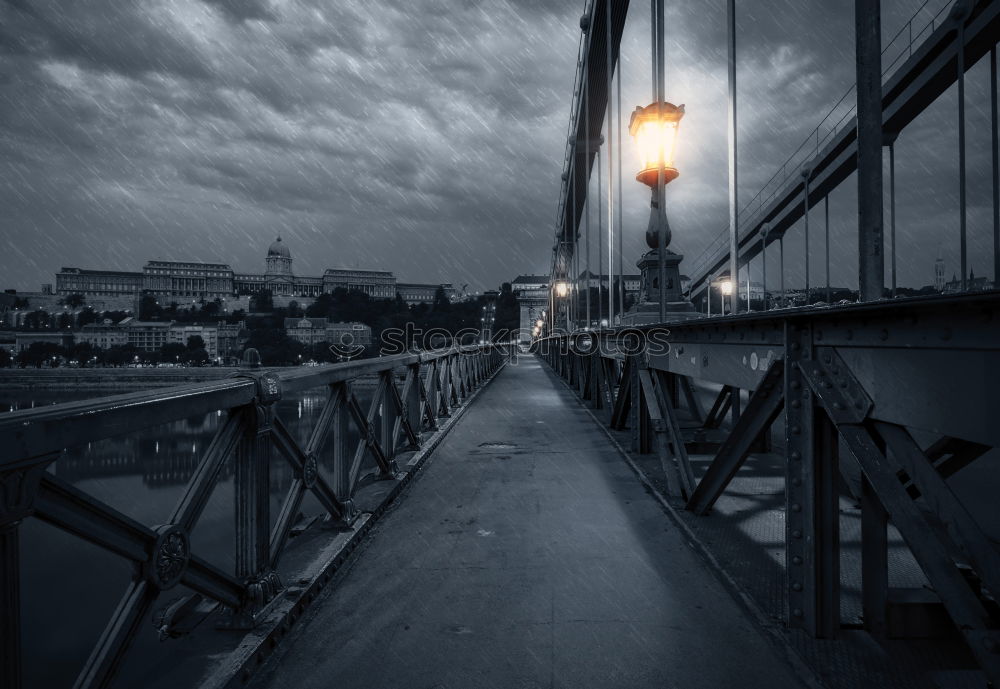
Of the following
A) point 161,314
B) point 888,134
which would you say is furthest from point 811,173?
point 161,314

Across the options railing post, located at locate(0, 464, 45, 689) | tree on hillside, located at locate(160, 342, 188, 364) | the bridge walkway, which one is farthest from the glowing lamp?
tree on hillside, located at locate(160, 342, 188, 364)

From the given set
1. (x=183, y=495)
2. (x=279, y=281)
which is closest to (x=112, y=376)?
(x=183, y=495)

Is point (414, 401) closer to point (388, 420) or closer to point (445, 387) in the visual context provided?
point (388, 420)

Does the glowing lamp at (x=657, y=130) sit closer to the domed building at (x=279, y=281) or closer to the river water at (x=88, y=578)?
the river water at (x=88, y=578)

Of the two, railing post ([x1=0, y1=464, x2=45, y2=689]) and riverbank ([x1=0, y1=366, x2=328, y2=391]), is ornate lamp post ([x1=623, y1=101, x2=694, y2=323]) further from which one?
riverbank ([x1=0, y1=366, x2=328, y2=391])

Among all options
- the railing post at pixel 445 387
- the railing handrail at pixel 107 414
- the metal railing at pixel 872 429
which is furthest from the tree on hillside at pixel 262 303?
the metal railing at pixel 872 429

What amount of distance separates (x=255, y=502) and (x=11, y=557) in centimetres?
134

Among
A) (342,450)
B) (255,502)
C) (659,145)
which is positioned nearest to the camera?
(255,502)

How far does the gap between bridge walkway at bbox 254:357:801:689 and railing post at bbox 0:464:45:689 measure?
1.10 m

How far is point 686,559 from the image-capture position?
11.1 feet

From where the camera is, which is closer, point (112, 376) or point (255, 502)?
point (255, 502)

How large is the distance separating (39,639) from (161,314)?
14944cm

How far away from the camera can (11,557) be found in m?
1.23

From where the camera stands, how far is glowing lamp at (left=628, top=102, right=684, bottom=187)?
21.0 ft
